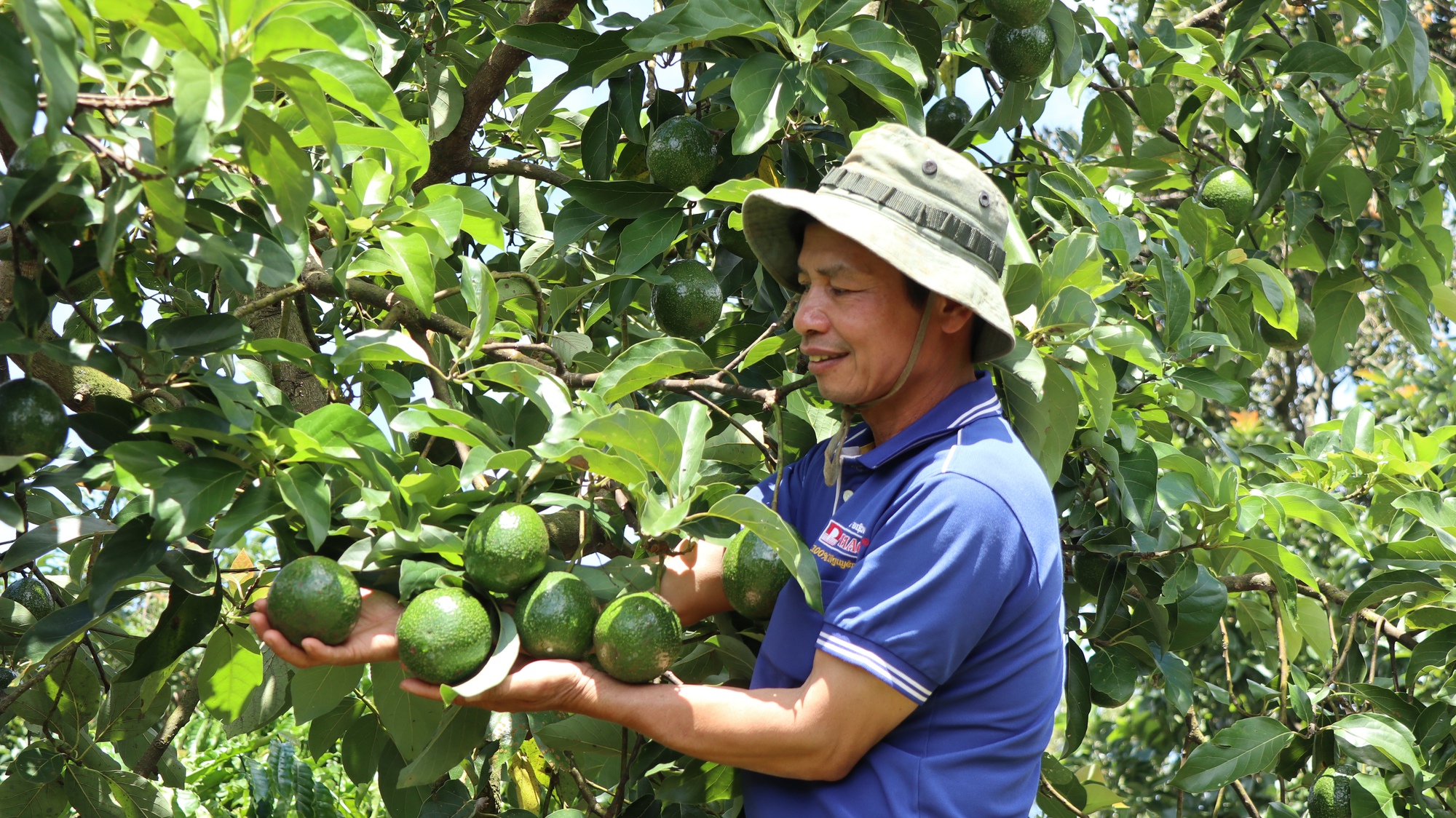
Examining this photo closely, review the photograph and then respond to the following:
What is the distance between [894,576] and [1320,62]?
1.81 m

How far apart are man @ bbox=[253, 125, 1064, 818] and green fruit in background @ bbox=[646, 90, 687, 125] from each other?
1.79ft

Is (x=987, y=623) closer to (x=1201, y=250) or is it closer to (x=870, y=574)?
(x=870, y=574)

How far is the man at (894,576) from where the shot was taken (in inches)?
62.6

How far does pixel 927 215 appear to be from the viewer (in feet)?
5.89

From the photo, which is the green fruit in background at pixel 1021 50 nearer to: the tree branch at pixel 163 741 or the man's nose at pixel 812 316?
the man's nose at pixel 812 316

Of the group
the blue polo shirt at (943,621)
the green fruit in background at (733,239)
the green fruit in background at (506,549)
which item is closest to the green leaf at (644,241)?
the green fruit in background at (733,239)

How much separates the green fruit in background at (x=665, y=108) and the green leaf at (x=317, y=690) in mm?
1158

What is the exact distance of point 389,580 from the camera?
5.56 ft

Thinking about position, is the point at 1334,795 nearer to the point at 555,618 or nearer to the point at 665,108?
the point at 555,618

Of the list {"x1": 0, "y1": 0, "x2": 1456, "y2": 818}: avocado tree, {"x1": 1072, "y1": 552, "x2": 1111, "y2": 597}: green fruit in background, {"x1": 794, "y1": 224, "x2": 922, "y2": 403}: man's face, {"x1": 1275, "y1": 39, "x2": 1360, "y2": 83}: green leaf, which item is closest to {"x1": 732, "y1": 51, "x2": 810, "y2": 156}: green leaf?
{"x1": 0, "y1": 0, "x2": 1456, "y2": 818}: avocado tree

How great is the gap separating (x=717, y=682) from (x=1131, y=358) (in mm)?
834

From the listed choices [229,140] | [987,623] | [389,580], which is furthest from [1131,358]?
[229,140]

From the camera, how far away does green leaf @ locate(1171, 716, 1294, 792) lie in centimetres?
241

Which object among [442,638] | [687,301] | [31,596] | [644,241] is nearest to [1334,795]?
[687,301]
